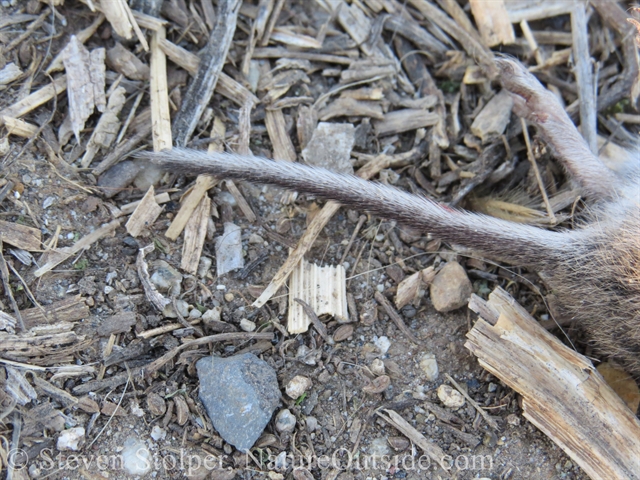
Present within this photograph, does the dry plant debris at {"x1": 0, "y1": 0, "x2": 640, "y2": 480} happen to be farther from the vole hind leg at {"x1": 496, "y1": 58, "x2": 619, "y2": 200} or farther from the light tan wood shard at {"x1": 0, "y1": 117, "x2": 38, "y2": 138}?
the vole hind leg at {"x1": 496, "y1": 58, "x2": 619, "y2": 200}

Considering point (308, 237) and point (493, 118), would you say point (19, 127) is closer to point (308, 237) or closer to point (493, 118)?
point (308, 237)

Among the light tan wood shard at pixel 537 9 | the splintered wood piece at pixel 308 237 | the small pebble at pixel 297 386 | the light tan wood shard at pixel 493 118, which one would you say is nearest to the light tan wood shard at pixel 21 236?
the splintered wood piece at pixel 308 237

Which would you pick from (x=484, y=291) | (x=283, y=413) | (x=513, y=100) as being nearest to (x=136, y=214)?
(x=283, y=413)

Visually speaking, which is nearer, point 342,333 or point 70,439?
point 70,439

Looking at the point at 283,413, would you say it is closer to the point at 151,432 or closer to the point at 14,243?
the point at 151,432

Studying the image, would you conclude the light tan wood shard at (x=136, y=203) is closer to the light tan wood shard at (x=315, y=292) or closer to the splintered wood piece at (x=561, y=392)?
the light tan wood shard at (x=315, y=292)

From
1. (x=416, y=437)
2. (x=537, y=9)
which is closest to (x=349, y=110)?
(x=537, y=9)
